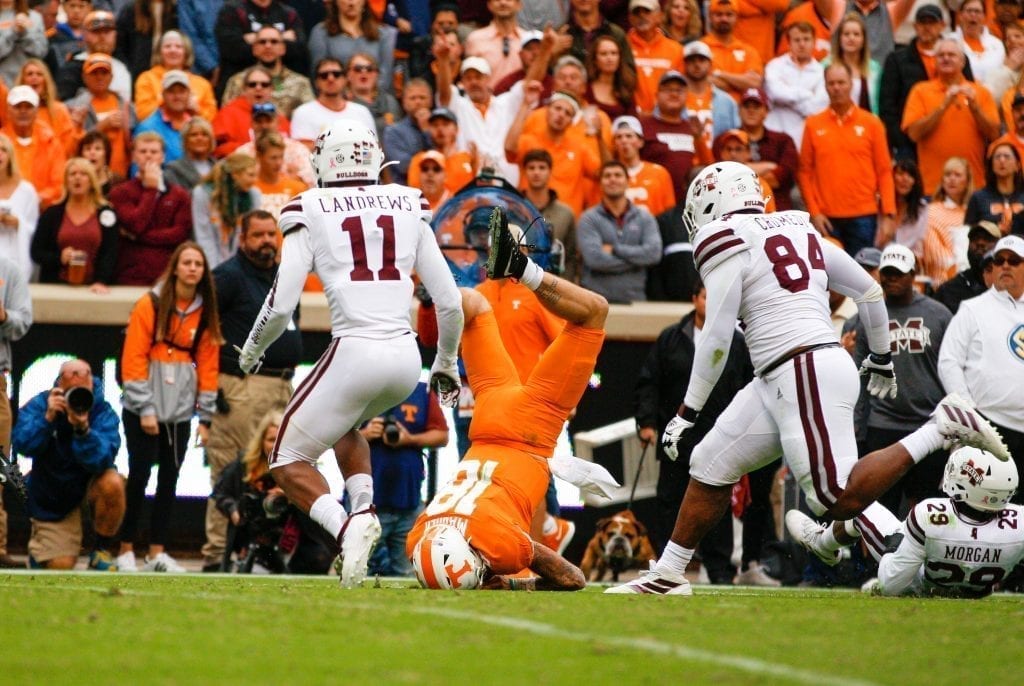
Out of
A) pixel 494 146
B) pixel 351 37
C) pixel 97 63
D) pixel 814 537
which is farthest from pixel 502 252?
pixel 351 37

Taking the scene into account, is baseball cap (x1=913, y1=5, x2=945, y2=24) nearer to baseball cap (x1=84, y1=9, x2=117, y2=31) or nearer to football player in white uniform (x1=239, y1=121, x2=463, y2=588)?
baseball cap (x1=84, y1=9, x2=117, y2=31)

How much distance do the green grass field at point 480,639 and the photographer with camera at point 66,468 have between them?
3806 millimetres

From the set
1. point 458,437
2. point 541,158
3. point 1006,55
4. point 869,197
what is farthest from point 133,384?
point 1006,55

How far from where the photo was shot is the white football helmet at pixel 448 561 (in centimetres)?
730

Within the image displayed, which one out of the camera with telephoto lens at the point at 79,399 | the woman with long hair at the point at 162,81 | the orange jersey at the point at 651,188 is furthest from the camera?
the woman with long hair at the point at 162,81

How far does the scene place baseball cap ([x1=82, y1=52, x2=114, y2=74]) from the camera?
42.9ft

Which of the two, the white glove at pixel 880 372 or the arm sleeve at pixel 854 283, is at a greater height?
the arm sleeve at pixel 854 283

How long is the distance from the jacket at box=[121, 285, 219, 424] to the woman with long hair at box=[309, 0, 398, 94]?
150 inches

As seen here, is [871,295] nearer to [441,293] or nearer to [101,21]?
→ [441,293]

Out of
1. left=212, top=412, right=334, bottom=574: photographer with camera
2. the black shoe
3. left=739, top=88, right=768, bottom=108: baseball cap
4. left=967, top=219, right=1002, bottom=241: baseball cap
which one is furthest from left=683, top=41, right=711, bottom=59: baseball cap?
the black shoe

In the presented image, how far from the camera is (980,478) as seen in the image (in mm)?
7730

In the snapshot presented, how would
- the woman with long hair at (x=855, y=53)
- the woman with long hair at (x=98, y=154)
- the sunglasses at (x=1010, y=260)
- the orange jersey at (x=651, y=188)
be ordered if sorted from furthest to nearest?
the woman with long hair at (x=855, y=53), the orange jersey at (x=651, y=188), the woman with long hair at (x=98, y=154), the sunglasses at (x=1010, y=260)

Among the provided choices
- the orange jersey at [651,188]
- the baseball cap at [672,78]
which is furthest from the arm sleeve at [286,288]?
the baseball cap at [672,78]

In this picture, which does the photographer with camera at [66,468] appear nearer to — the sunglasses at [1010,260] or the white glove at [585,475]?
the white glove at [585,475]
